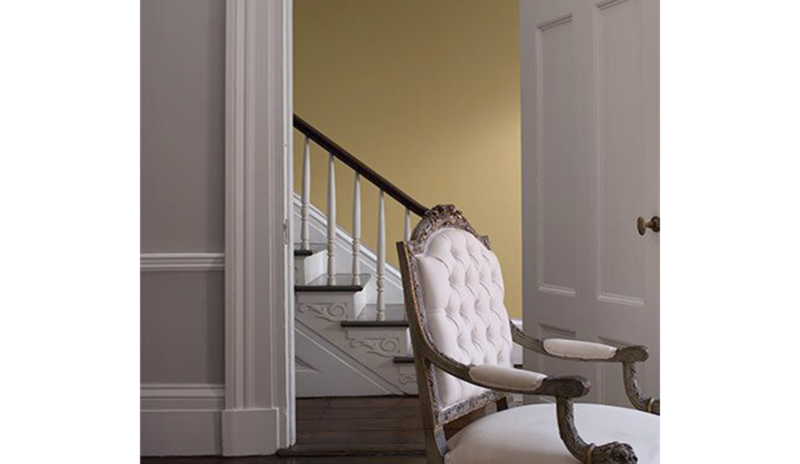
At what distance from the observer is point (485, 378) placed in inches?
69.8

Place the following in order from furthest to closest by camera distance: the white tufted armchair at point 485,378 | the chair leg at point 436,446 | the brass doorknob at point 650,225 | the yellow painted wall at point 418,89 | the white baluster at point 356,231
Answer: the yellow painted wall at point 418,89
the white baluster at point 356,231
the brass doorknob at point 650,225
the chair leg at point 436,446
the white tufted armchair at point 485,378

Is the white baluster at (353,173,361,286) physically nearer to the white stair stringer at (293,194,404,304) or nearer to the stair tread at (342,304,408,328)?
the stair tread at (342,304,408,328)

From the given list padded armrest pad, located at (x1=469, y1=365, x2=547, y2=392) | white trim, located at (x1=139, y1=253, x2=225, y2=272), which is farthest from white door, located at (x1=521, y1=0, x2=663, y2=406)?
white trim, located at (x1=139, y1=253, x2=225, y2=272)

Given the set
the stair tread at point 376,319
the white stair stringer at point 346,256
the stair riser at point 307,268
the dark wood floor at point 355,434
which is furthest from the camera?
the white stair stringer at point 346,256

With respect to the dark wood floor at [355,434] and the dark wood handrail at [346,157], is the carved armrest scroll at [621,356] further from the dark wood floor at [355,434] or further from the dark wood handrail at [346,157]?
the dark wood handrail at [346,157]

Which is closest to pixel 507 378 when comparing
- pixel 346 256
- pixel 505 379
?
pixel 505 379

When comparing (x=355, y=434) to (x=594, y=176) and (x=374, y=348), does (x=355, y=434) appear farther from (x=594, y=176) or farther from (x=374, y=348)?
(x=594, y=176)

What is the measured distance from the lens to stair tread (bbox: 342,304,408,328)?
14.3 feet

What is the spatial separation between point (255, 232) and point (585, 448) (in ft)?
6.26

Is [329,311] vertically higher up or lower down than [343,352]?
higher up

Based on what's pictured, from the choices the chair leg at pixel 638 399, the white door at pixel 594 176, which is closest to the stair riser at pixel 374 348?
the white door at pixel 594 176

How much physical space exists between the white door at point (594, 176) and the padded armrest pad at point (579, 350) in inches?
19.1

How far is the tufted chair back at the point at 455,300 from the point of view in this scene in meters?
1.92
